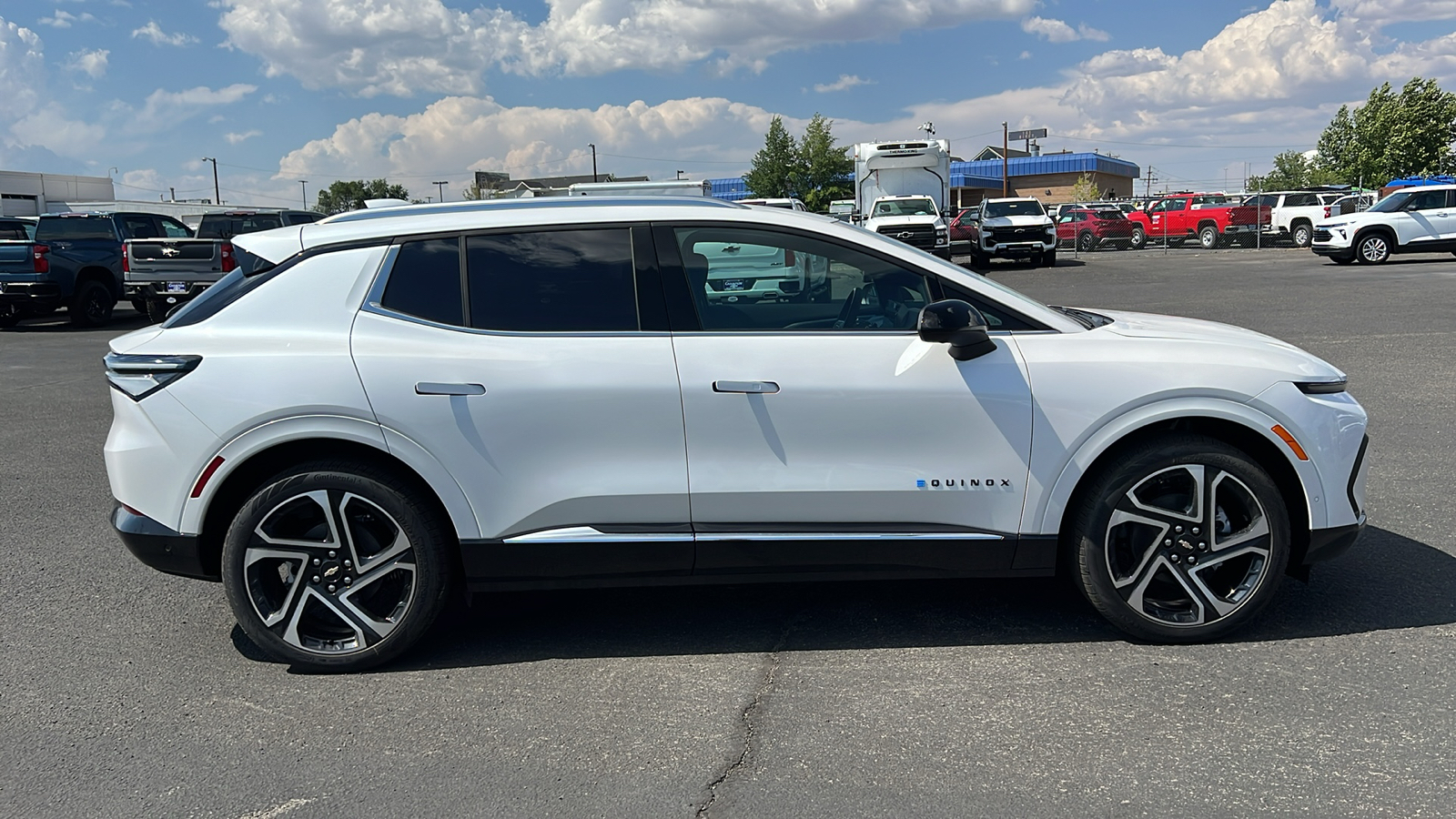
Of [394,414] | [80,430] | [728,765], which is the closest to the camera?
[728,765]

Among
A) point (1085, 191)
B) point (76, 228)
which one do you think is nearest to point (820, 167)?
point (1085, 191)

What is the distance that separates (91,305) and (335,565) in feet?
59.4

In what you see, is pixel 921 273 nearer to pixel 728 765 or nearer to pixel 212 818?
pixel 728 765

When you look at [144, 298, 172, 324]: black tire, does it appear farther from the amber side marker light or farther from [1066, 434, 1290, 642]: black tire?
the amber side marker light


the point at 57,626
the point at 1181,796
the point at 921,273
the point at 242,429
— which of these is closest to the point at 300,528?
the point at 242,429

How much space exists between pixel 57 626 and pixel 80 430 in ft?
17.0

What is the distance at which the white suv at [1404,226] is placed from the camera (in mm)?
24438

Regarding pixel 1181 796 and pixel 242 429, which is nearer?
pixel 1181 796

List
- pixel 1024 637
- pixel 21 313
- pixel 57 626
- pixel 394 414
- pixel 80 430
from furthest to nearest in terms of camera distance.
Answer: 1. pixel 21 313
2. pixel 80 430
3. pixel 57 626
4. pixel 1024 637
5. pixel 394 414

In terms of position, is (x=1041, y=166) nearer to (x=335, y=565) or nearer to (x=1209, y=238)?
(x=1209, y=238)

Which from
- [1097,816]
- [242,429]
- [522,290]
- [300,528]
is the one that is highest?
[522,290]

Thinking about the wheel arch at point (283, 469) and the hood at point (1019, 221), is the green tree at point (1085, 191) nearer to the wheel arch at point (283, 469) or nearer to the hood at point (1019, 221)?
the hood at point (1019, 221)

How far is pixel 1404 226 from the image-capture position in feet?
80.4

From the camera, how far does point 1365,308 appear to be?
15391 mm
